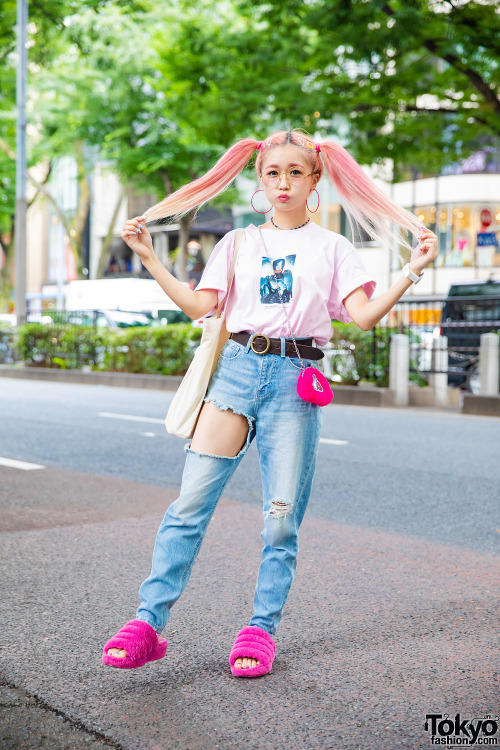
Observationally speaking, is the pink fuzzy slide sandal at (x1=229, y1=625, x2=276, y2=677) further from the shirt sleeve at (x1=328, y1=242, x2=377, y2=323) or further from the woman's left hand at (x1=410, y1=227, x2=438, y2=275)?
the woman's left hand at (x1=410, y1=227, x2=438, y2=275)

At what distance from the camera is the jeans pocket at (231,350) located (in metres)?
3.05

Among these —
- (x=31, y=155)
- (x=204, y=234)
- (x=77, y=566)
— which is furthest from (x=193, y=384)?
(x=204, y=234)

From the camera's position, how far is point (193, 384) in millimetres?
3049

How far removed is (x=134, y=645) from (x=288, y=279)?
1.23 metres

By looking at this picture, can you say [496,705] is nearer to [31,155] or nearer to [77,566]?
[77,566]

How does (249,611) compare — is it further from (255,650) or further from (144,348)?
(144,348)

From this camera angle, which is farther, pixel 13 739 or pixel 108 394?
pixel 108 394

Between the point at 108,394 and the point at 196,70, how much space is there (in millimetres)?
6261

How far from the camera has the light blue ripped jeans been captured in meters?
2.99

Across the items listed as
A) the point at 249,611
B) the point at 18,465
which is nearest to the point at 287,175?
the point at 249,611

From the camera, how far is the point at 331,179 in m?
3.20

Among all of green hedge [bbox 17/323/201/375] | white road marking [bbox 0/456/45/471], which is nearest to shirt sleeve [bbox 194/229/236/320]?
white road marking [bbox 0/456/45/471]

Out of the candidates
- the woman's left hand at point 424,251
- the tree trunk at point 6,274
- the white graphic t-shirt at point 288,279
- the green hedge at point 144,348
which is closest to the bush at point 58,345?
the green hedge at point 144,348

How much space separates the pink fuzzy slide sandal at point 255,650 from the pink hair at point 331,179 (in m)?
1.35
